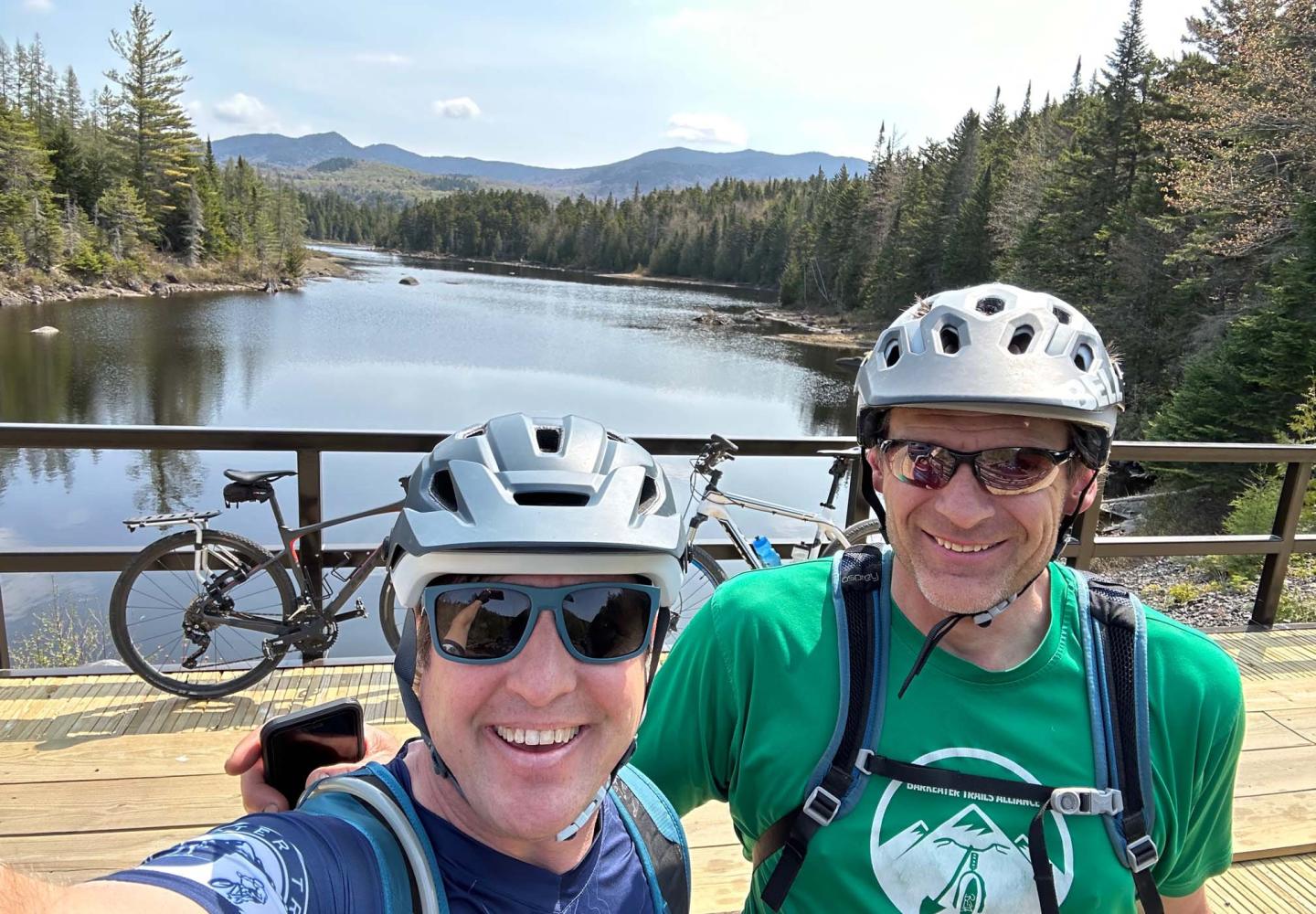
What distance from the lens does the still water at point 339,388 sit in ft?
44.1

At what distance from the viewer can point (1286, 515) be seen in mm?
4695

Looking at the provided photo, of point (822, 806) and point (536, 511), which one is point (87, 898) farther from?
point (822, 806)

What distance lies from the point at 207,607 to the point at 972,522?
355cm

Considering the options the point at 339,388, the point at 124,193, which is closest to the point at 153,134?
the point at 124,193

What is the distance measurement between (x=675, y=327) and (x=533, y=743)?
163ft

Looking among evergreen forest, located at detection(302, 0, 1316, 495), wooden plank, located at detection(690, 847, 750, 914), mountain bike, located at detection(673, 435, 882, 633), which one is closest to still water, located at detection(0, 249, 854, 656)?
mountain bike, located at detection(673, 435, 882, 633)

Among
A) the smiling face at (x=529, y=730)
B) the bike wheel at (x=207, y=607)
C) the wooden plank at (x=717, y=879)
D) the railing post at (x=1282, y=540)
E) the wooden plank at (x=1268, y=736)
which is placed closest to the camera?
the smiling face at (x=529, y=730)

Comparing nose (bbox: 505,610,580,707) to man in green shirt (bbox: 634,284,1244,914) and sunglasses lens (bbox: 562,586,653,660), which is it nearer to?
sunglasses lens (bbox: 562,586,653,660)

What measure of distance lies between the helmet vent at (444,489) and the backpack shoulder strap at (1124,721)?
3.25ft

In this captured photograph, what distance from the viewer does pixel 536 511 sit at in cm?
102

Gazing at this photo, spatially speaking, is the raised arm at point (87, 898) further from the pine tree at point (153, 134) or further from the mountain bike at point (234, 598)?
the pine tree at point (153, 134)

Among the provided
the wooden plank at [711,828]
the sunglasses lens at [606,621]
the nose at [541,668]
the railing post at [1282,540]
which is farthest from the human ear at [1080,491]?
the railing post at [1282,540]

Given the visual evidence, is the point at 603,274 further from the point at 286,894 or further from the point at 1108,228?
the point at 286,894

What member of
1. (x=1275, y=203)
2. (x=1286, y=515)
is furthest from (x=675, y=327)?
(x=1286, y=515)
